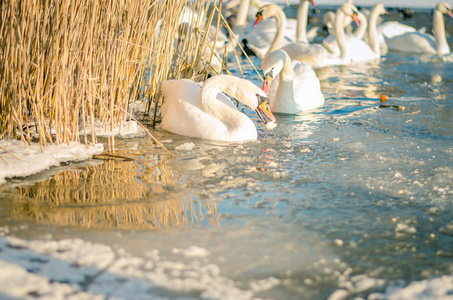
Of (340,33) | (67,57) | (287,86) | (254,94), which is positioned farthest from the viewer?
(340,33)

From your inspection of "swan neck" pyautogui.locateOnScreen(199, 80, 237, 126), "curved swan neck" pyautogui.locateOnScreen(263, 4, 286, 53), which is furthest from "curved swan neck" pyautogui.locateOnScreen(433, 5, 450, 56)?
"swan neck" pyautogui.locateOnScreen(199, 80, 237, 126)

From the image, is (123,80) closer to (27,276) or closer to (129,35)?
(129,35)

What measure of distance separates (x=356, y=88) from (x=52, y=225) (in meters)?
6.92

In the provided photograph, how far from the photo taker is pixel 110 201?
12.2 feet

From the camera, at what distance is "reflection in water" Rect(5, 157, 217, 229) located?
3451 millimetres

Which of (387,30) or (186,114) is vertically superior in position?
(387,30)

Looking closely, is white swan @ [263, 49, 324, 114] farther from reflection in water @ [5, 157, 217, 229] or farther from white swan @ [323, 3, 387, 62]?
white swan @ [323, 3, 387, 62]

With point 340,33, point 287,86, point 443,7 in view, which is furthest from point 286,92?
point 443,7

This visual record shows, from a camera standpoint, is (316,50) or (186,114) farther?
(316,50)

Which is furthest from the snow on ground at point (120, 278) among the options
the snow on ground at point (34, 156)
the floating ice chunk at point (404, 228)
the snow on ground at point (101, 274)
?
the snow on ground at point (34, 156)

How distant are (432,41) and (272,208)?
45.0 feet

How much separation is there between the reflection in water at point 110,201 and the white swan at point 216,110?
1064 millimetres

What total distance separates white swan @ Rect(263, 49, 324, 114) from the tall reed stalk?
A: 1.75 meters

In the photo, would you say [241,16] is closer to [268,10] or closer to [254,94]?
[268,10]
